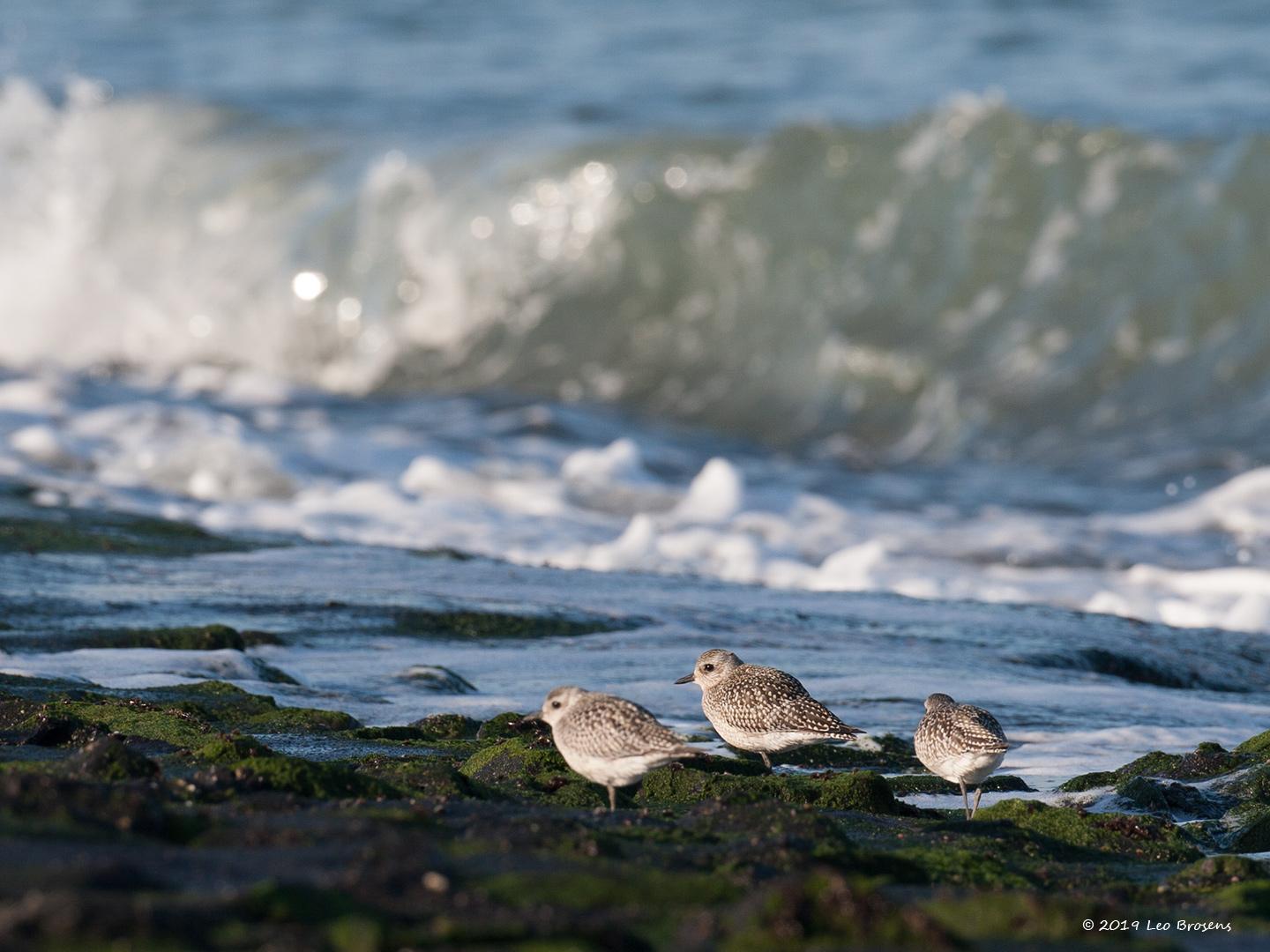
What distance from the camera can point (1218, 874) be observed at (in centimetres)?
484

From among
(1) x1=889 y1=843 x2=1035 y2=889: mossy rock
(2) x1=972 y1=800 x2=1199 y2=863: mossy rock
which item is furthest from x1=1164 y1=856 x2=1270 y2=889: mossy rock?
(2) x1=972 y1=800 x2=1199 y2=863: mossy rock

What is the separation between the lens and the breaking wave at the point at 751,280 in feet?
56.7

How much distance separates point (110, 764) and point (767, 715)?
7.77ft

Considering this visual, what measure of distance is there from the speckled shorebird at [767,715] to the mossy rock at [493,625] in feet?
7.96

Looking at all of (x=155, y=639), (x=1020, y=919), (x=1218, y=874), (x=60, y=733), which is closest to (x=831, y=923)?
(x=1020, y=919)

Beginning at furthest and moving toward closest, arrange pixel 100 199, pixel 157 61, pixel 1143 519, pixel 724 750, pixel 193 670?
pixel 157 61 → pixel 100 199 → pixel 1143 519 → pixel 193 670 → pixel 724 750

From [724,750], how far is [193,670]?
2336 mm

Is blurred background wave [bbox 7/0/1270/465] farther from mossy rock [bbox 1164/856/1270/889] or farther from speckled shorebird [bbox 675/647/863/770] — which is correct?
mossy rock [bbox 1164/856/1270/889]

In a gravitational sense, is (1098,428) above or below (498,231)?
below

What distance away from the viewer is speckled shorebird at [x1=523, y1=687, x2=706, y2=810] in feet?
18.3

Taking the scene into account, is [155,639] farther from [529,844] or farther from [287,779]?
[529,844]

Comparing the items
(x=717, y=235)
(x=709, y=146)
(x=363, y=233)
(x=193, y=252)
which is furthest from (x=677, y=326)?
(x=193, y=252)

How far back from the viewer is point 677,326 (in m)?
20.0

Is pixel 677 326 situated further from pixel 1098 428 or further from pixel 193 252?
pixel 193 252
